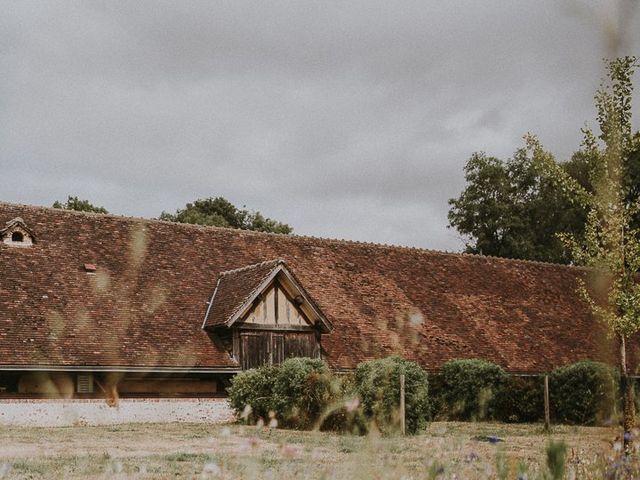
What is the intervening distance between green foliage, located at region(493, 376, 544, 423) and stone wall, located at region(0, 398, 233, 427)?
8483 mm

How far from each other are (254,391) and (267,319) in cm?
351

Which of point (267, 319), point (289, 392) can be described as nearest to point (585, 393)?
point (289, 392)

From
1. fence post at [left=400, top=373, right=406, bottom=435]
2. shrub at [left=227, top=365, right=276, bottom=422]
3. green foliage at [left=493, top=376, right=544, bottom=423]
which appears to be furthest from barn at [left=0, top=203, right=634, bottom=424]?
fence post at [left=400, top=373, right=406, bottom=435]

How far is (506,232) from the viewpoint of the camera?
4944cm

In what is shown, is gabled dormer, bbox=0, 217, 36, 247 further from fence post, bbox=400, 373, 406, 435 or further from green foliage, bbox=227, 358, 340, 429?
fence post, bbox=400, 373, 406, 435

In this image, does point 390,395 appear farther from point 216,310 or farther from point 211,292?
point 211,292

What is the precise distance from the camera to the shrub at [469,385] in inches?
966

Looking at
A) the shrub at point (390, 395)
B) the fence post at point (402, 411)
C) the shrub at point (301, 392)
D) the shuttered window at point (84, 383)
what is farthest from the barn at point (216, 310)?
the fence post at point (402, 411)

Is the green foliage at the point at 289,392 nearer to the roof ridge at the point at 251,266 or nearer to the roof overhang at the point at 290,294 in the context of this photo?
the roof overhang at the point at 290,294

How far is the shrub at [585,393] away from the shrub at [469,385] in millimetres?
1807

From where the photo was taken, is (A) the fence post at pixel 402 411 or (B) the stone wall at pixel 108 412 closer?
(A) the fence post at pixel 402 411

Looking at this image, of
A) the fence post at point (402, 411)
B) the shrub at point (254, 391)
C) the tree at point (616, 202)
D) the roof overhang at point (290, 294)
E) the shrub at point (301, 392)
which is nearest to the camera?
the tree at point (616, 202)

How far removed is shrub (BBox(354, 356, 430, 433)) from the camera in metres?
18.6

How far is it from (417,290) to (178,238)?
930 centimetres
